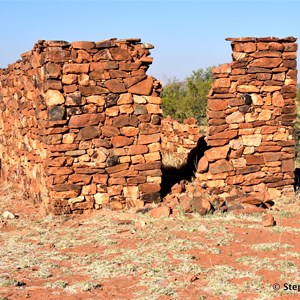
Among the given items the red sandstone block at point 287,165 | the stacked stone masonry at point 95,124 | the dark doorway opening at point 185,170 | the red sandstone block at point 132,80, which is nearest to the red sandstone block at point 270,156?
the red sandstone block at point 287,165

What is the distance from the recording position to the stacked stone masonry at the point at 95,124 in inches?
321

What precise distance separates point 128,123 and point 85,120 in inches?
27.3

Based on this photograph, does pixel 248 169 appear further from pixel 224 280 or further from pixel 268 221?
pixel 224 280

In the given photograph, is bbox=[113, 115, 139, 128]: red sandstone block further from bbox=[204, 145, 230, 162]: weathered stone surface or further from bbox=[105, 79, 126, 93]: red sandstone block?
bbox=[204, 145, 230, 162]: weathered stone surface

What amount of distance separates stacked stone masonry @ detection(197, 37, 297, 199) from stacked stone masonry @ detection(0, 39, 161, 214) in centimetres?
112

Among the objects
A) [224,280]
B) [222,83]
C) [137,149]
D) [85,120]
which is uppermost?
[222,83]

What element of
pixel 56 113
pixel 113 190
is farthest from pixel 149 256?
pixel 56 113

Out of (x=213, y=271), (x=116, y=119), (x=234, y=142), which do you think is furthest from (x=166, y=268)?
(x=234, y=142)

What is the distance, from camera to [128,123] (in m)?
8.48

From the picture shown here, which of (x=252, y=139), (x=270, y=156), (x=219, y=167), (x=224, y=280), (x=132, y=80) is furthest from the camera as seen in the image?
(x=270, y=156)

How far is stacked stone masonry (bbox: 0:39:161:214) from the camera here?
8.15m

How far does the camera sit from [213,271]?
5.47m

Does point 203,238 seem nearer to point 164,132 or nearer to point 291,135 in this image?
point 291,135

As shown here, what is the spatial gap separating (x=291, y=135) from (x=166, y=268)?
478 centimetres
